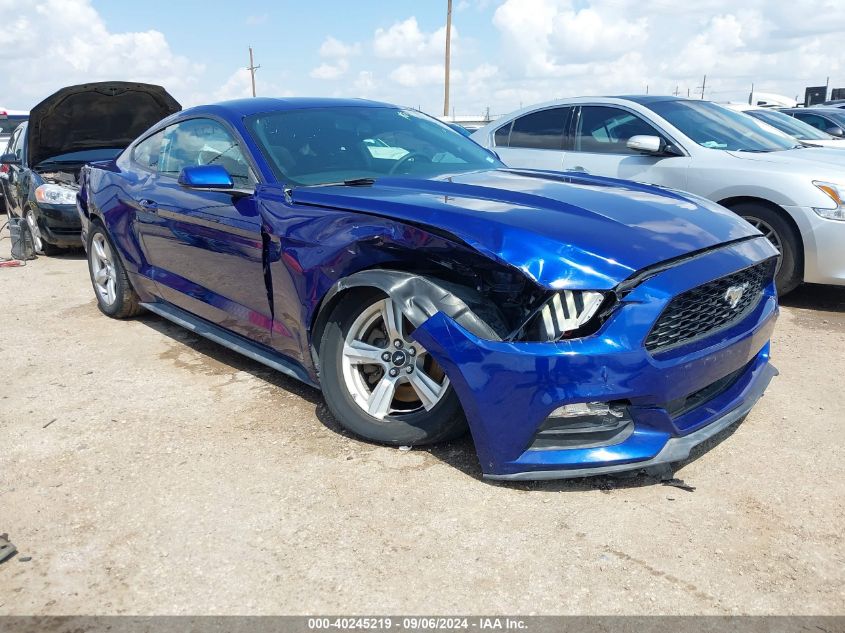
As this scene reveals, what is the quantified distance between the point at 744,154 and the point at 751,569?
432cm

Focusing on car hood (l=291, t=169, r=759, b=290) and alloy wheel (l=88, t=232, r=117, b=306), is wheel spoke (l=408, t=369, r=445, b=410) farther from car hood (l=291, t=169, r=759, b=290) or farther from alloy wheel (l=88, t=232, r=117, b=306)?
alloy wheel (l=88, t=232, r=117, b=306)

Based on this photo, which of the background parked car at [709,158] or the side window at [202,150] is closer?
the side window at [202,150]

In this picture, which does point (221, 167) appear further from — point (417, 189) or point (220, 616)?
point (220, 616)

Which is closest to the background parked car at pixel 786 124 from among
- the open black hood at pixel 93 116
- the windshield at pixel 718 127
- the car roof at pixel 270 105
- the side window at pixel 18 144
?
the windshield at pixel 718 127

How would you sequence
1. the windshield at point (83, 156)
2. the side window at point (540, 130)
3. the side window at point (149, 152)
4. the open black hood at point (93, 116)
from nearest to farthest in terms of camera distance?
the side window at point (149, 152)
the side window at point (540, 130)
the open black hood at point (93, 116)
the windshield at point (83, 156)

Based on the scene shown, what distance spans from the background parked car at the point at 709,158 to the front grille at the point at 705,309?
247 cm

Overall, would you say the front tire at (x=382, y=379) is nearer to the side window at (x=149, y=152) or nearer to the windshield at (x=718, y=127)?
the side window at (x=149, y=152)

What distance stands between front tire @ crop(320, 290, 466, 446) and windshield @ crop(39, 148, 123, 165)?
6918mm

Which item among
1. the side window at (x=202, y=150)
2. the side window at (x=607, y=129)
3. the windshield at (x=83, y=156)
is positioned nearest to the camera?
the side window at (x=202, y=150)

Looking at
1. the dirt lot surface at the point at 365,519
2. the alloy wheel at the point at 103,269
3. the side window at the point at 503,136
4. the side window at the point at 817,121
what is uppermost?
the side window at the point at 503,136

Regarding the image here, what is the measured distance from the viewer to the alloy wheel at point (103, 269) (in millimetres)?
5457

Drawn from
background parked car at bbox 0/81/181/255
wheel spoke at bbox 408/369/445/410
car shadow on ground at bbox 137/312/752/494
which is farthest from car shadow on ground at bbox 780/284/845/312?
background parked car at bbox 0/81/181/255

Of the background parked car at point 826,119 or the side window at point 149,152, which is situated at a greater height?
the side window at point 149,152

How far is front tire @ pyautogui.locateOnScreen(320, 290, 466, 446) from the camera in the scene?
295 cm
